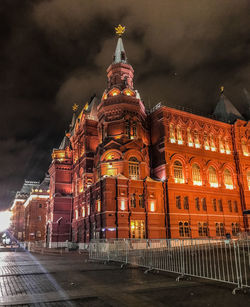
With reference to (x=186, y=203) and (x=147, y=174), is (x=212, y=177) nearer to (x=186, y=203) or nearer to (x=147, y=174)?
(x=186, y=203)

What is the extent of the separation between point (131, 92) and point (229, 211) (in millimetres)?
25874

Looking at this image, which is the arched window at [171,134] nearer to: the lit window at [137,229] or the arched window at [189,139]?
the arched window at [189,139]

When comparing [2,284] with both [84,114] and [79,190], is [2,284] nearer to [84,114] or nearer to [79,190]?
[79,190]

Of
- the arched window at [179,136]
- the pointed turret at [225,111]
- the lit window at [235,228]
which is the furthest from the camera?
the pointed turret at [225,111]

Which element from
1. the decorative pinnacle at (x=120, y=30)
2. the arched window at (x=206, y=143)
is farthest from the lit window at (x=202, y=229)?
the decorative pinnacle at (x=120, y=30)

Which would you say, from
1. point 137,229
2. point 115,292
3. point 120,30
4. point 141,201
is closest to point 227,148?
point 141,201

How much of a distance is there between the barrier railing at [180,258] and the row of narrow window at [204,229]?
56.2 ft

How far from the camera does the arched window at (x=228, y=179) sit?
48562mm

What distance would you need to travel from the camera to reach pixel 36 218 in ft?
252

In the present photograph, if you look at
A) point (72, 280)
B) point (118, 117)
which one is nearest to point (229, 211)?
point (118, 117)

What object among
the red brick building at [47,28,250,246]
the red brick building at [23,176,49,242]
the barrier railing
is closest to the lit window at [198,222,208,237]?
the red brick building at [47,28,250,246]

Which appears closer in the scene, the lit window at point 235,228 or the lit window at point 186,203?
the lit window at point 186,203

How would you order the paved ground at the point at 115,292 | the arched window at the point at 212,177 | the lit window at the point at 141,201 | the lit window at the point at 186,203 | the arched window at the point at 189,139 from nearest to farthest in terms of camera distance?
the paved ground at the point at 115,292 < the lit window at the point at 141,201 < the lit window at the point at 186,203 < the arched window at the point at 212,177 < the arched window at the point at 189,139

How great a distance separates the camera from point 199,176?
46.1 metres
